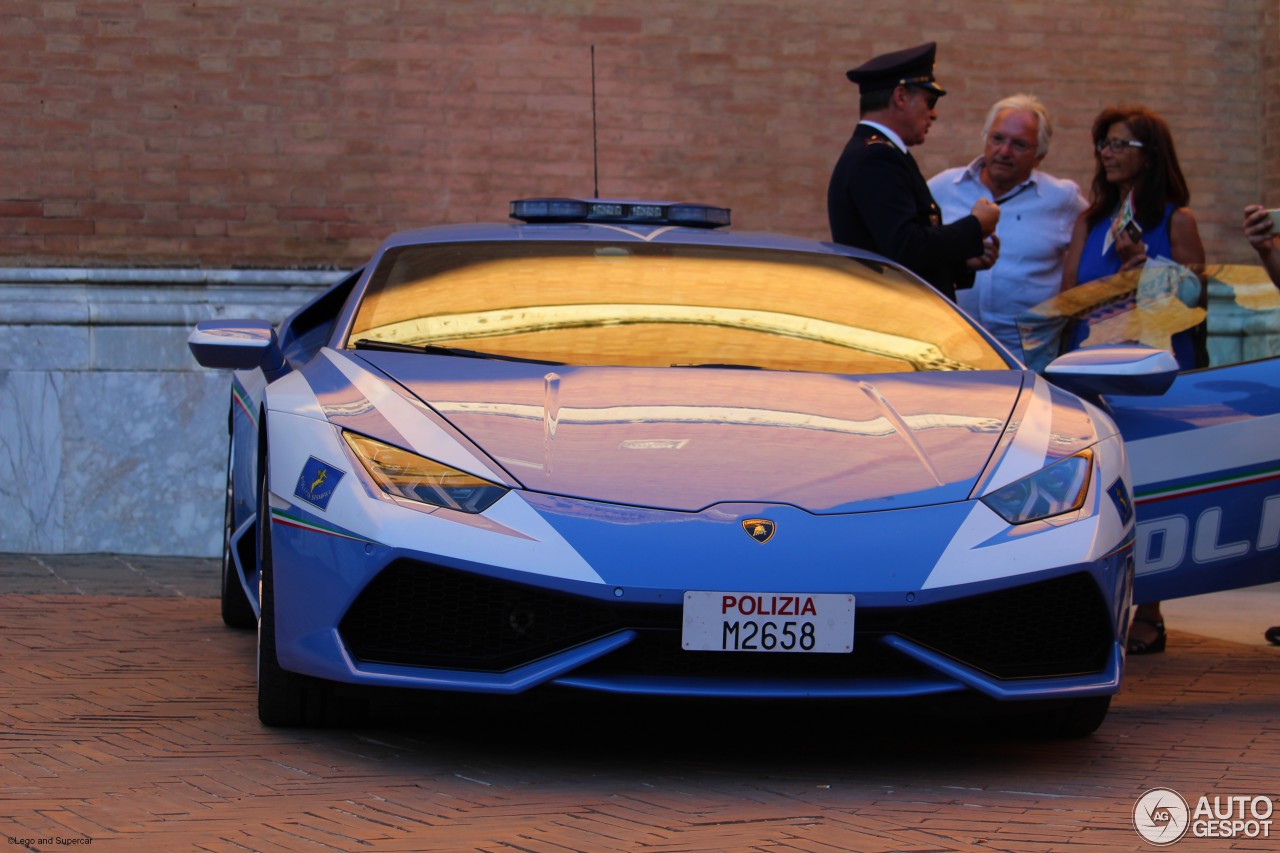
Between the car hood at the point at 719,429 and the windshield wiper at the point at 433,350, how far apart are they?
7 cm

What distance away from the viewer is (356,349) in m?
4.86

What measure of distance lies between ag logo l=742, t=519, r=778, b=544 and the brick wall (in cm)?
643

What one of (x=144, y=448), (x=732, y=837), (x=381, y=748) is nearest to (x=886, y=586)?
(x=732, y=837)

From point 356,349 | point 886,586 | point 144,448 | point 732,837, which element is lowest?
point 144,448

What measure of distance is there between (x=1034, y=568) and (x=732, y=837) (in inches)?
38.5

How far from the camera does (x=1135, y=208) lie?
6695 mm

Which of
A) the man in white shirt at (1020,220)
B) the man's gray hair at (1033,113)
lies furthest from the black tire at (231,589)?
the man's gray hair at (1033,113)

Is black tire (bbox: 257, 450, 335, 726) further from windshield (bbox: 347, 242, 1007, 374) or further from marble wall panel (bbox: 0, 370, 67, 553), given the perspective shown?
marble wall panel (bbox: 0, 370, 67, 553)

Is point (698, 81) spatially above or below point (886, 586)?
above

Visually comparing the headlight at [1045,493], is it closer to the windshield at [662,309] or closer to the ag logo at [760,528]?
the ag logo at [760,528]

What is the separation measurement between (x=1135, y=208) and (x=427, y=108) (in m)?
4.56

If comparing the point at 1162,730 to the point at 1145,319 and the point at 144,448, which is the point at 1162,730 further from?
the point at 144,448

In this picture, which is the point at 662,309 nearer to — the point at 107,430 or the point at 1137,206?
the point at 1137,206

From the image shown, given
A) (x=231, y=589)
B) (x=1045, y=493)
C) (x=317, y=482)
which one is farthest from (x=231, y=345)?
(x=1045, y=493)
